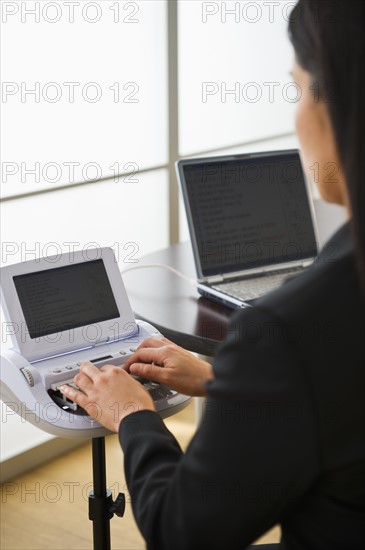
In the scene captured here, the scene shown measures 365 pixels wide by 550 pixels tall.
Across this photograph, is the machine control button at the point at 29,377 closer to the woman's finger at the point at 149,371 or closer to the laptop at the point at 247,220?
the woman's finger at the point at 149,371

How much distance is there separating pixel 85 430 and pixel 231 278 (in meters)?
0.76

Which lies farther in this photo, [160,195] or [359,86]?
[160,195]

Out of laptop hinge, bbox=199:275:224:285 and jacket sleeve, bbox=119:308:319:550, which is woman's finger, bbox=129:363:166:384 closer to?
jacket sleeve, bbox=119:308:319:550

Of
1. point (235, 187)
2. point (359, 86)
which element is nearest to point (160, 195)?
point (235, 187)

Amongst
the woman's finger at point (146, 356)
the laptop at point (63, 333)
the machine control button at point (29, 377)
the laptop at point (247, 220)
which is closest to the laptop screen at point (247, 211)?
the laptop at point (247, 220)

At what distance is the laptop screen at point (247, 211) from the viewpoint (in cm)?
Result: 208

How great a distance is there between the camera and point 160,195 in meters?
3.35

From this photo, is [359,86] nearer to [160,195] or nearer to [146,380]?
[146,380]

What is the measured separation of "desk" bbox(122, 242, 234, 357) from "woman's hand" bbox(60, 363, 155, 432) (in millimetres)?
344

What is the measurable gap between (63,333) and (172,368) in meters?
0.23

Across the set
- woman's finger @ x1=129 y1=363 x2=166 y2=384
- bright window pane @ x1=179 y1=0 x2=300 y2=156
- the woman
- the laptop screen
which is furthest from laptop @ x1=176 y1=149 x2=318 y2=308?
bright window pane @ x1=179 y1=0 x2=300 y2=156

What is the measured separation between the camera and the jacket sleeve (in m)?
0.95

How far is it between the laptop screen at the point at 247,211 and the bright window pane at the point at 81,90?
32.8 inches

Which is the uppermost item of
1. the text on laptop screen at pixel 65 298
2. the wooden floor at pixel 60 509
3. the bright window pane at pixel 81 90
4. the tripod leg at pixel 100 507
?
the bright window pane at pixel 81 90
